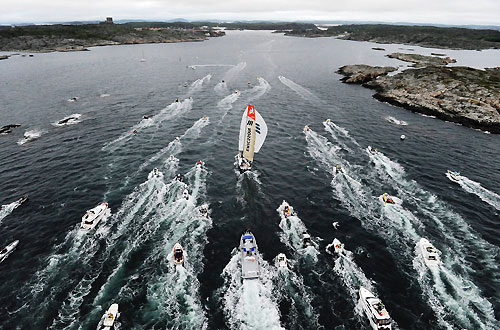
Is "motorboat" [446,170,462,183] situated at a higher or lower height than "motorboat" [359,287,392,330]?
higher

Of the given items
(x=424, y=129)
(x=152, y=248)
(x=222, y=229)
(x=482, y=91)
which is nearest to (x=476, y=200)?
(x=424, y=129)

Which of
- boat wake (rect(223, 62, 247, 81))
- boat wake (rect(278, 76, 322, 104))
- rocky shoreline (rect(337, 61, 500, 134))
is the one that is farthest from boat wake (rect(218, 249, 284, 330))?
boat wake (rect(223, 62, 247, 81))

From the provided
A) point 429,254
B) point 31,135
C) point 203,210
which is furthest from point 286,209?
point 31,135

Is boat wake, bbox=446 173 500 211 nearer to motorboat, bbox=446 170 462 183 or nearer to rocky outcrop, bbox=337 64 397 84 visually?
motorboat, bbox=446 170 462 183

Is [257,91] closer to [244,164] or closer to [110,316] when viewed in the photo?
[244,164]

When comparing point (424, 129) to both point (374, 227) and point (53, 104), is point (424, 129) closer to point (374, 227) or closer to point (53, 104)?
point (374, 227)
